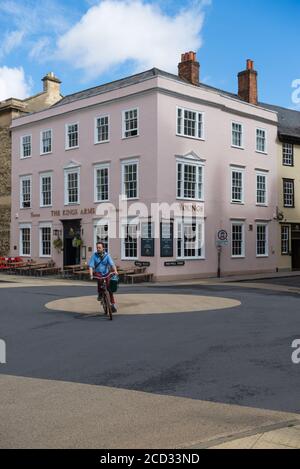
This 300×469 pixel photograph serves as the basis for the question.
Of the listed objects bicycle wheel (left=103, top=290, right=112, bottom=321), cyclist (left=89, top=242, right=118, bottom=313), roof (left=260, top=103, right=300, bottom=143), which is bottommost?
bicycle wheel (left=103, top=290, right=112, bottom=321)

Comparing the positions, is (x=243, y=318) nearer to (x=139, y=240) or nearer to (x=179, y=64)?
(x=139, y=240)

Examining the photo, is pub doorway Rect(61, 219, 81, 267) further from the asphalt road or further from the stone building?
the asphalt road

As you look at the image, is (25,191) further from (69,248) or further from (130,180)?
(130,180)

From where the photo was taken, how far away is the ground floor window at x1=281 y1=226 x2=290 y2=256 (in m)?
34.7

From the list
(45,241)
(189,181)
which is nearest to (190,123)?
(189,181)

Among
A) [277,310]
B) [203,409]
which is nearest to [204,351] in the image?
[203,409]

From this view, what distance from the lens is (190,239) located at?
2833cm

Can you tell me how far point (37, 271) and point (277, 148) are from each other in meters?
17.4

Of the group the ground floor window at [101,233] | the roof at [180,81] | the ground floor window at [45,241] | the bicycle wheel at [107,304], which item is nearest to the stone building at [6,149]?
the roof at [180,81]

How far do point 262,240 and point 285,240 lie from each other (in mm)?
2506

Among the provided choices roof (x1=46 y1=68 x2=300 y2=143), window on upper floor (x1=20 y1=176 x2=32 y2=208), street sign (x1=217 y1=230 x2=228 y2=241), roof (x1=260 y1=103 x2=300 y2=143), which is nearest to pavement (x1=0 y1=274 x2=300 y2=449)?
street sign (x1=217 y1=230 x2=228 y2=241)

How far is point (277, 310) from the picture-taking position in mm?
14250

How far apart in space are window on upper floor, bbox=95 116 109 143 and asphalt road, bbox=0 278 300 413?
16.8m

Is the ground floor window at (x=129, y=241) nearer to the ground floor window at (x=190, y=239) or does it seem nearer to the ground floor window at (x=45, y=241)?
the ground floor window at (x=190, y=239)
